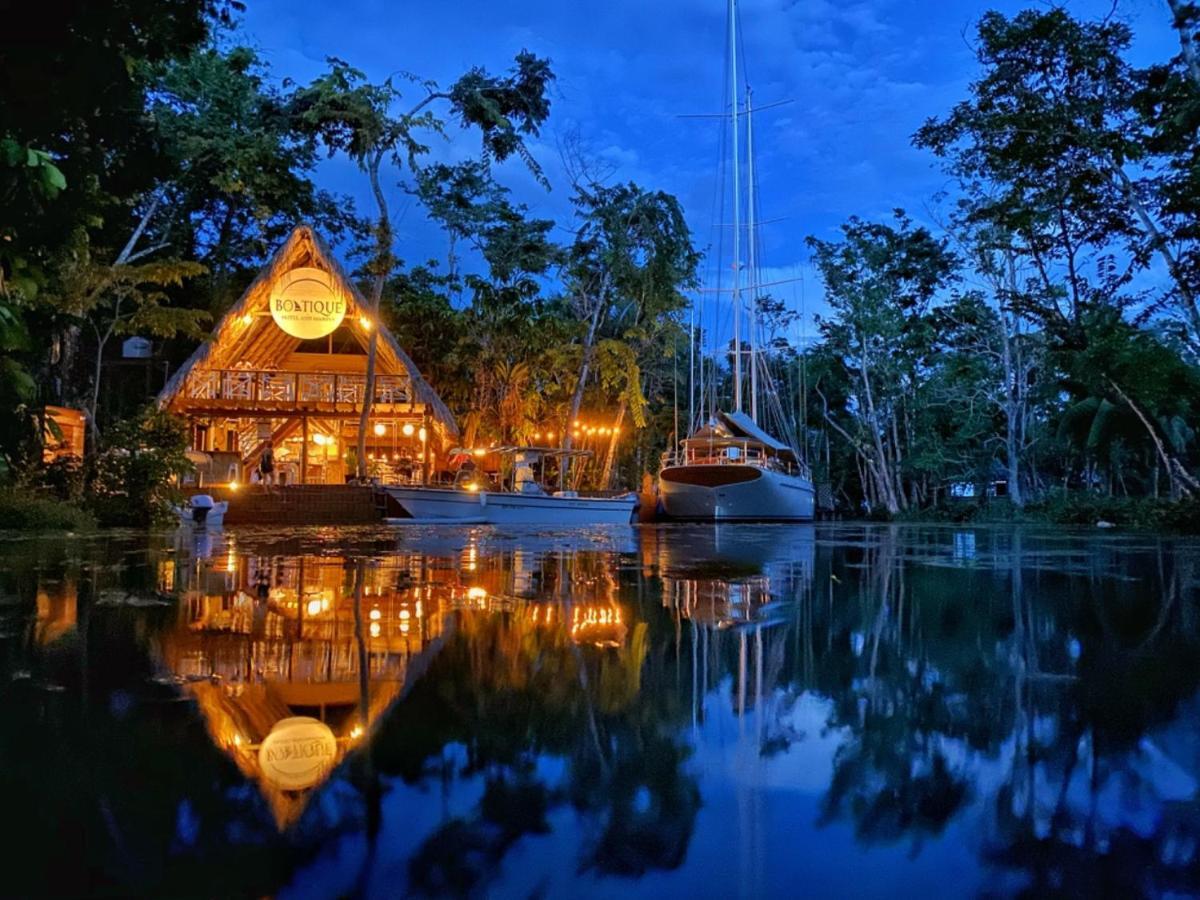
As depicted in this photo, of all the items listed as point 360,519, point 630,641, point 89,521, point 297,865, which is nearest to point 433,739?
Answer: point 297,865

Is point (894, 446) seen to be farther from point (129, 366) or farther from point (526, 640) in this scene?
point (526, 640)

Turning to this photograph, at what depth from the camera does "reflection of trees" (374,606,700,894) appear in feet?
4.71

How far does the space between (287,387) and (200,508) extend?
8174mm

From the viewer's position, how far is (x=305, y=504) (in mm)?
19719

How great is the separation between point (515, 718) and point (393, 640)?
118 cm

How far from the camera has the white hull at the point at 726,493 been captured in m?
24.9

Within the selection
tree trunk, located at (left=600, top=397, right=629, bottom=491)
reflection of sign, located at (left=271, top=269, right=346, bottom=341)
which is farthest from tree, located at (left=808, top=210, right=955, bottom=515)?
reflection of sign, located at (left=271, top=269, right=346, bottom=341)

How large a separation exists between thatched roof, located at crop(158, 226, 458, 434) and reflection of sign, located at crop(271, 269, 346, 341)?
1.84 ft

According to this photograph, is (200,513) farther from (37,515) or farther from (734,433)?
(734,433)

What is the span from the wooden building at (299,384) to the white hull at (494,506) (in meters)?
4.57

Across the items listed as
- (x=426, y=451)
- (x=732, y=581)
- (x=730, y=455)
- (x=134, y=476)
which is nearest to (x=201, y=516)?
(x=134, y=476)

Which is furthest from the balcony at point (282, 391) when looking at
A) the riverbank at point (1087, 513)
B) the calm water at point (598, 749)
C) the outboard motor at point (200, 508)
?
the calm water at point (598, 749)

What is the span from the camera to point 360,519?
65.2ft

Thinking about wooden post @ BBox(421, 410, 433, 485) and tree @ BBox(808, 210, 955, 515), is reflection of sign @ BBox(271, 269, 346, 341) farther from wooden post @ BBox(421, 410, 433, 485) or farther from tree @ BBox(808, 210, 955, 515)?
tree @ BBox(808, 210, 955, 515)
